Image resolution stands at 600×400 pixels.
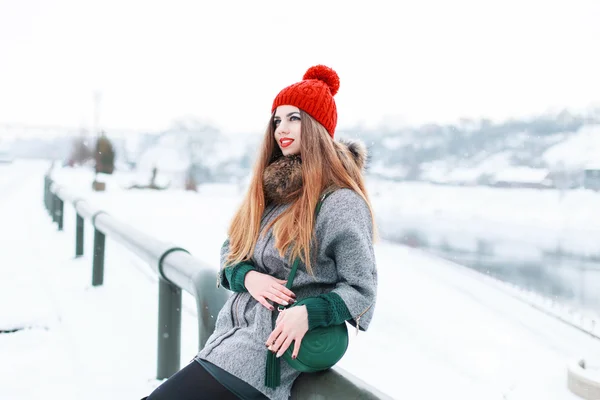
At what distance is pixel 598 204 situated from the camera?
34781mm

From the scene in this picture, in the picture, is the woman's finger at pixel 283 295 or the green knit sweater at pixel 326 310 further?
the woman's finger at pixel 283 295

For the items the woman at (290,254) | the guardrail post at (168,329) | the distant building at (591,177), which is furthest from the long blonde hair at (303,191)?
the distant building at (591,177)

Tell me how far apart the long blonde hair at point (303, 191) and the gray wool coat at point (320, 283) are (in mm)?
44

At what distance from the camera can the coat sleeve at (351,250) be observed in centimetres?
132

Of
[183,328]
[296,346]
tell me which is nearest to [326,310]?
[296,346]

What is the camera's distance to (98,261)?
4.46 meters

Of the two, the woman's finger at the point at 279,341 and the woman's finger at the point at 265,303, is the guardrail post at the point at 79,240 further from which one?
the woman's finger at the point at 279,341

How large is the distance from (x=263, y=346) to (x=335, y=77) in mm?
946

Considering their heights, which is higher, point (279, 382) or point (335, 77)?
point (335, 77)

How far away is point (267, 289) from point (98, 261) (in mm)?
3485

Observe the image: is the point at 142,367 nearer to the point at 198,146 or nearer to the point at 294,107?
the point at 294,107

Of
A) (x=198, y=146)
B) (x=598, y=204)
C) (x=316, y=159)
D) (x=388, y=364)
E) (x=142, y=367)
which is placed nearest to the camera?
(x=316, y=159)

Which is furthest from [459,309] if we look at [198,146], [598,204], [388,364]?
[198,146]

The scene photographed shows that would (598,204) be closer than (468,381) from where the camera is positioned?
No
